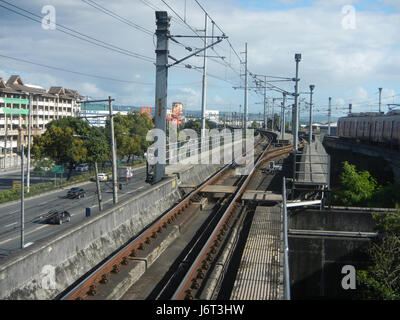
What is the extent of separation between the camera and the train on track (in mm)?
28547

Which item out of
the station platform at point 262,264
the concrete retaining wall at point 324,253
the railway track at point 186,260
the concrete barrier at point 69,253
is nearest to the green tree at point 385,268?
the concrete retaining wall at point 324,253

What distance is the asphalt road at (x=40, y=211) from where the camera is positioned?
970 inches

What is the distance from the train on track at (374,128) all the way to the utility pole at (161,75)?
20.6 metres

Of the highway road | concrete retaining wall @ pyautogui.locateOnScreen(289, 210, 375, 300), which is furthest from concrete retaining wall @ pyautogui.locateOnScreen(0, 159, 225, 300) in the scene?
the highway road

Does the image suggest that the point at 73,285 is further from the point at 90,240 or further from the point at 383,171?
the point at 383,171

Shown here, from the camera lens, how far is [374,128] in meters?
34.0

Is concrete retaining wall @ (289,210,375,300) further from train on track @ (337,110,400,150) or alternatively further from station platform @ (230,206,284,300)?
train on track @ (337,110,400,150)

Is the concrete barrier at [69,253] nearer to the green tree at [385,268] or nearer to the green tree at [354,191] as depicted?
the green tree at [385,268]

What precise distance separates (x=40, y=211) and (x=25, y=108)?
35.0 metres

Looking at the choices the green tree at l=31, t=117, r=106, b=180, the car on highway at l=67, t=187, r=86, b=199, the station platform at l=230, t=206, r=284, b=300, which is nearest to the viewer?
the station platform at l=230, t=206, r=284, b=300

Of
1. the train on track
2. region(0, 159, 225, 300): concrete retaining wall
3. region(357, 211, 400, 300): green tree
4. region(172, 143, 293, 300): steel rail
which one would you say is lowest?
region(357, 211, 400, 300): green tree

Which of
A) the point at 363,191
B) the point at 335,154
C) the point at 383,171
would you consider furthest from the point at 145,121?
the point at 363,191

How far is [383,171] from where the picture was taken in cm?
2877

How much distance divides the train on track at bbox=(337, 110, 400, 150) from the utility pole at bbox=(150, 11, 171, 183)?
2056 centimetres
